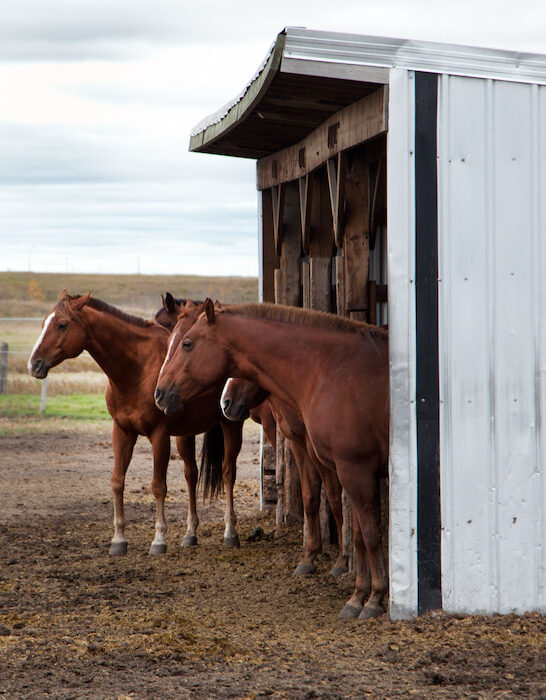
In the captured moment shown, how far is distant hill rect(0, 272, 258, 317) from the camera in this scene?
199ft

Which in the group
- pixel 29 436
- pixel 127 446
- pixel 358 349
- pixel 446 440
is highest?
pixel 358 349

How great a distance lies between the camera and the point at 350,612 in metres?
5.38

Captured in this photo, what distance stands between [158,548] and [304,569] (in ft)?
4.77

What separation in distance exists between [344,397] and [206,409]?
8.64 feet

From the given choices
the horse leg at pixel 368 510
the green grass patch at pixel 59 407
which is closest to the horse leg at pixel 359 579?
the horse leg at pixel 368 510

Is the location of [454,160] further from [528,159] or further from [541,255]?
[541,255]

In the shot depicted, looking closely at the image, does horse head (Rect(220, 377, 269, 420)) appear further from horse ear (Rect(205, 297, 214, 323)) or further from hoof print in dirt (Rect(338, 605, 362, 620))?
hoof print in dirt (Rect(338, 605, 362, 620))

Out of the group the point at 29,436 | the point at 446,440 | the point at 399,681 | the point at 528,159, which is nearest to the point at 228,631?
the point at 399,681

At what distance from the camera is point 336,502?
6441 millimetres

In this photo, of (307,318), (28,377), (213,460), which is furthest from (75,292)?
(307,318)

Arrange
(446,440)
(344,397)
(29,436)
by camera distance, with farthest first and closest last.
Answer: (29,436)
(344,397)
(446,440)

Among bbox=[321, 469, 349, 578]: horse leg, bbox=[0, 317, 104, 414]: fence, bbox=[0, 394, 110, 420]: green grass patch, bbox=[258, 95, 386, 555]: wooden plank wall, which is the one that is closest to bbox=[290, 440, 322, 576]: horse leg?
bbox=[321, 469, 349, 578]: horse leg

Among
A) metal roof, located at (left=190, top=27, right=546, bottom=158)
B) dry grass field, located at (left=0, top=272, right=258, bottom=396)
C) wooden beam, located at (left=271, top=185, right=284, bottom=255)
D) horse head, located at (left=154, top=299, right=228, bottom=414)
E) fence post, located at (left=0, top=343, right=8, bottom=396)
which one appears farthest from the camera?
dry grass field, located at (left=0, top=272, right=258, bottom=396)

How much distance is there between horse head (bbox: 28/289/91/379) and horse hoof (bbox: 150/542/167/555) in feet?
5.88
